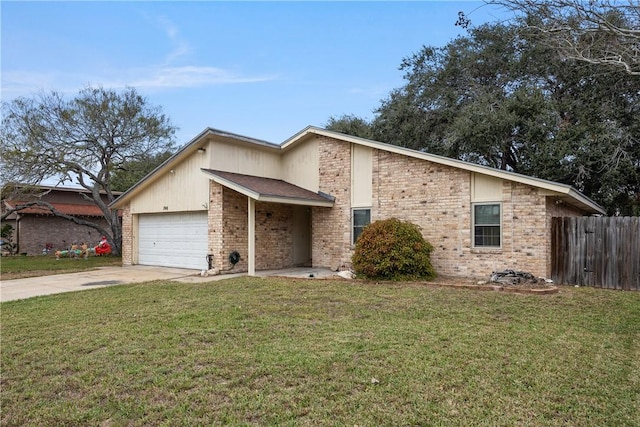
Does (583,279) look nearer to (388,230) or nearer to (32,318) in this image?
(388,230)

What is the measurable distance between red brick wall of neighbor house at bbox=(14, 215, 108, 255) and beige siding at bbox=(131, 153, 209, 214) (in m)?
13.7

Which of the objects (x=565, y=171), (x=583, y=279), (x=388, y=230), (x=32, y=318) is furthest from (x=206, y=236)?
(x=565, y=171)

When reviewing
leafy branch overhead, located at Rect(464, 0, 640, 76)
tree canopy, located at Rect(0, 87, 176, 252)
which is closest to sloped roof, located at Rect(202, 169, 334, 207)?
leafy branch overhead, located at Rect(464, 0, 640, 76)

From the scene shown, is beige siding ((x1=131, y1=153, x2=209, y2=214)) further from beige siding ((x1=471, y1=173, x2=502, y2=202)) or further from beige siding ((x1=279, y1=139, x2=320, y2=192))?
beige siding ((x1=471, y1=173, x2=502, y2=202))

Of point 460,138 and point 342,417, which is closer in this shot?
point 342,417

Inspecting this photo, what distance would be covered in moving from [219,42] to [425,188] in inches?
334

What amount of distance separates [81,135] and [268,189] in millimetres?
15021

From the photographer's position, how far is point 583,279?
10.9m

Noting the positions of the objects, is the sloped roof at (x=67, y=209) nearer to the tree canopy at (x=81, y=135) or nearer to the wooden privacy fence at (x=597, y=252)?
the tree canopy at (x=81, y=135)

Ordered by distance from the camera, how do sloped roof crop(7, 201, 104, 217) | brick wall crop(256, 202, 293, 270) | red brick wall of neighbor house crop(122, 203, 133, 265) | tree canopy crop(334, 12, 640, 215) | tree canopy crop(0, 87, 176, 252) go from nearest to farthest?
brick wall crop(256, 202, 293, 270) < tree canopy crop(334, 12, 640, 215) < red brick wall of neighbor house crop(122, 203, 133, 265) < tree canopy crop(0, 87, 176, 252) < sloped roof crop(7, 201, 104, 217)

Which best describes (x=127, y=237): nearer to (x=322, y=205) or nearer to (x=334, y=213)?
(x=322, y=205)

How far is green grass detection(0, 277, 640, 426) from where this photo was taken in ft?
12.1

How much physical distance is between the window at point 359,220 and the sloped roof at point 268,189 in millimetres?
957

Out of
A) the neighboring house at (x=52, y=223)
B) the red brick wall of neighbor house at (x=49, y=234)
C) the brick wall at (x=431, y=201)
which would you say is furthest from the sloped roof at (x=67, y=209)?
the brick wall at (x=431, y=201)
